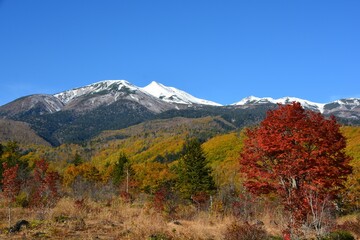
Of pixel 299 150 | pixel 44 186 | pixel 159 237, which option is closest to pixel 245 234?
pixel 159 237

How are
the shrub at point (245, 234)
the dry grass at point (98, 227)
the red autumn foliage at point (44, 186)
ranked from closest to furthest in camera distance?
the shrub at point (245, 234) < the dry grass at point (98, 227) < the red autumn foliage at point (44, 186)

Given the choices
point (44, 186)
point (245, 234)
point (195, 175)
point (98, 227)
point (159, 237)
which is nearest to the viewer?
point (245, 234)

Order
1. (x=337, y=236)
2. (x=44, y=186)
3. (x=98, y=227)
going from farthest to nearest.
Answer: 1. (x=44, y=186)
2. (x=98, y=227)
3. (x=337, y=236)

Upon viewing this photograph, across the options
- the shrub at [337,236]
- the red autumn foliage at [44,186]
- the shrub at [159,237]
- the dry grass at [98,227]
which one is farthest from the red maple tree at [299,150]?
the red autumn foliage at [44,186]

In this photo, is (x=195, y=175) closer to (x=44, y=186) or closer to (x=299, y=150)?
(x=44, y=186)

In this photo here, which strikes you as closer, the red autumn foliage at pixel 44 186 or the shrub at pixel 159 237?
the shrub at pixel 159 237

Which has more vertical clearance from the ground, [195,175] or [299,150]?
[299,150]

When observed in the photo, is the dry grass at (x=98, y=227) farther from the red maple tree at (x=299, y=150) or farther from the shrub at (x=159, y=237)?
the red maple tree at (x=299, y=150)

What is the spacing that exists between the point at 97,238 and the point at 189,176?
45316 millimetres

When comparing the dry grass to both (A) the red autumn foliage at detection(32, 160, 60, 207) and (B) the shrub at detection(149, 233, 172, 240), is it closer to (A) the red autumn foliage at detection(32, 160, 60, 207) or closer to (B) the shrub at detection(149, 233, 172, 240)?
(B) the shrub at detection(149, 233, 172, 240)

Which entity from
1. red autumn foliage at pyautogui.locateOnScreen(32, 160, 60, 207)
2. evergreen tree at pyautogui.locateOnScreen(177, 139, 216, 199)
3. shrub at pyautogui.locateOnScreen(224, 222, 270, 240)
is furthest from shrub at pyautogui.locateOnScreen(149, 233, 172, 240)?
evergreen tree at pyautogui.locateOnScreen(177, 139, 216, 199)

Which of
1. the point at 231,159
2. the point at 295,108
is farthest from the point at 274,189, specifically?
the point at 231,159

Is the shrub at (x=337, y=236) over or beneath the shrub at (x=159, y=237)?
beneath

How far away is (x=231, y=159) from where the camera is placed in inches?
4136
